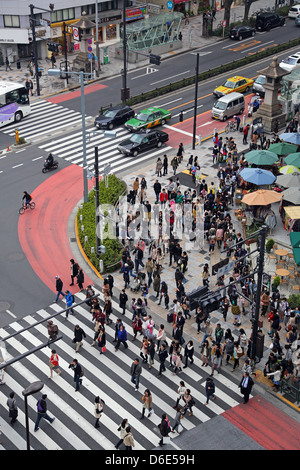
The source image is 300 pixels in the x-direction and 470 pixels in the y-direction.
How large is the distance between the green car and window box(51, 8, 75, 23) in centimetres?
2001

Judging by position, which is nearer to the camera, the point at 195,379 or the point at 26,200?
the point at 195,379

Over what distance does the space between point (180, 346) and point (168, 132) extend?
84.5 ft

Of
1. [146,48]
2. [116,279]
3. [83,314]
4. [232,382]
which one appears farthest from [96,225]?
[146,48]

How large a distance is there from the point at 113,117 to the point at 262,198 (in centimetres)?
1858

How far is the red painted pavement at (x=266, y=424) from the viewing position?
82.6 ft

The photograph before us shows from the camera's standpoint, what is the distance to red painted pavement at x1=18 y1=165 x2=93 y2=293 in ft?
117

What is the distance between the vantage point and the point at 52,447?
2464 cm

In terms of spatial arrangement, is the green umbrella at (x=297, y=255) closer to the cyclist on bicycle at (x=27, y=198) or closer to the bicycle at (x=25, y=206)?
the cyclist on bicycle at (x=27, y=198)

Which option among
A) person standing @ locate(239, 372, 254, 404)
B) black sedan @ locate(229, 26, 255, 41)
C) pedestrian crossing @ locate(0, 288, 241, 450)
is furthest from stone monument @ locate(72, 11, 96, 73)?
person standing @ locate(239, 372, 254, 404)

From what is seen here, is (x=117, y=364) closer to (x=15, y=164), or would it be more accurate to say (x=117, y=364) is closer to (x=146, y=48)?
(x=15, y=164)

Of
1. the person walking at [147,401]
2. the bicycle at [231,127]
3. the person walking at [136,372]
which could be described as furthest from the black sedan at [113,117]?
the person walking at [147,401]

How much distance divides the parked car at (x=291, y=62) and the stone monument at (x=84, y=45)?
668 inches

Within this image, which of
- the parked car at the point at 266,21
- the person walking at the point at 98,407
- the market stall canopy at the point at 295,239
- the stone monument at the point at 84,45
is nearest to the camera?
the person walking at the point at 98,407

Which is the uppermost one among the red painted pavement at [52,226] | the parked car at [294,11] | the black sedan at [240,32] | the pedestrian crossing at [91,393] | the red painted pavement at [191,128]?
the parked car at [294,11]
